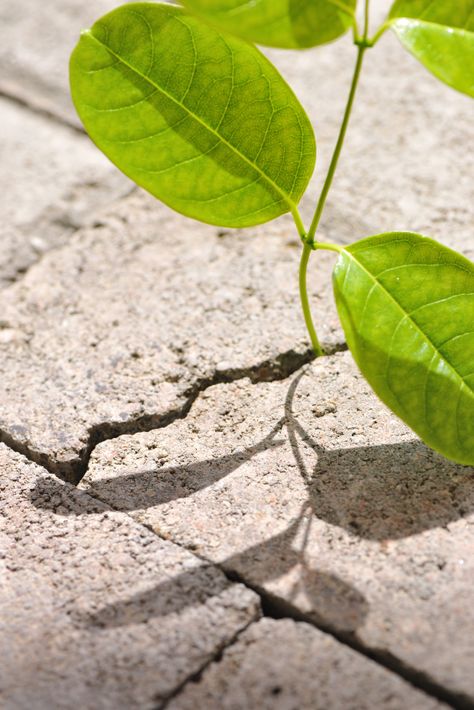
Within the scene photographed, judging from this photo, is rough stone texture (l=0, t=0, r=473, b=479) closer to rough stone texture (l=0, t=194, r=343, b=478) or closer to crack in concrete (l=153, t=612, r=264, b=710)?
rough stone texture (l=0, t=194, r=343, b=478)

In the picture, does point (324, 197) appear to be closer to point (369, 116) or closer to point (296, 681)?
point (296, 681)

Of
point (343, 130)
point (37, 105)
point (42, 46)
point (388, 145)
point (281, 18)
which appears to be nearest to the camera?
point (281, 18)

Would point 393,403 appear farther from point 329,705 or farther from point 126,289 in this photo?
point 126,289

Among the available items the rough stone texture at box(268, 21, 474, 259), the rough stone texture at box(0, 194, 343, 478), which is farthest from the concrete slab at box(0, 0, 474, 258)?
the rough stone texture at box(0, 194, 343, 478)

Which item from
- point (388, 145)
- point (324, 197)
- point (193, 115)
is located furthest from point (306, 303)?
point (388, 145)

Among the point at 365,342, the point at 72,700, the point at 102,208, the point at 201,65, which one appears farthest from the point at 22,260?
the point at 72,700
